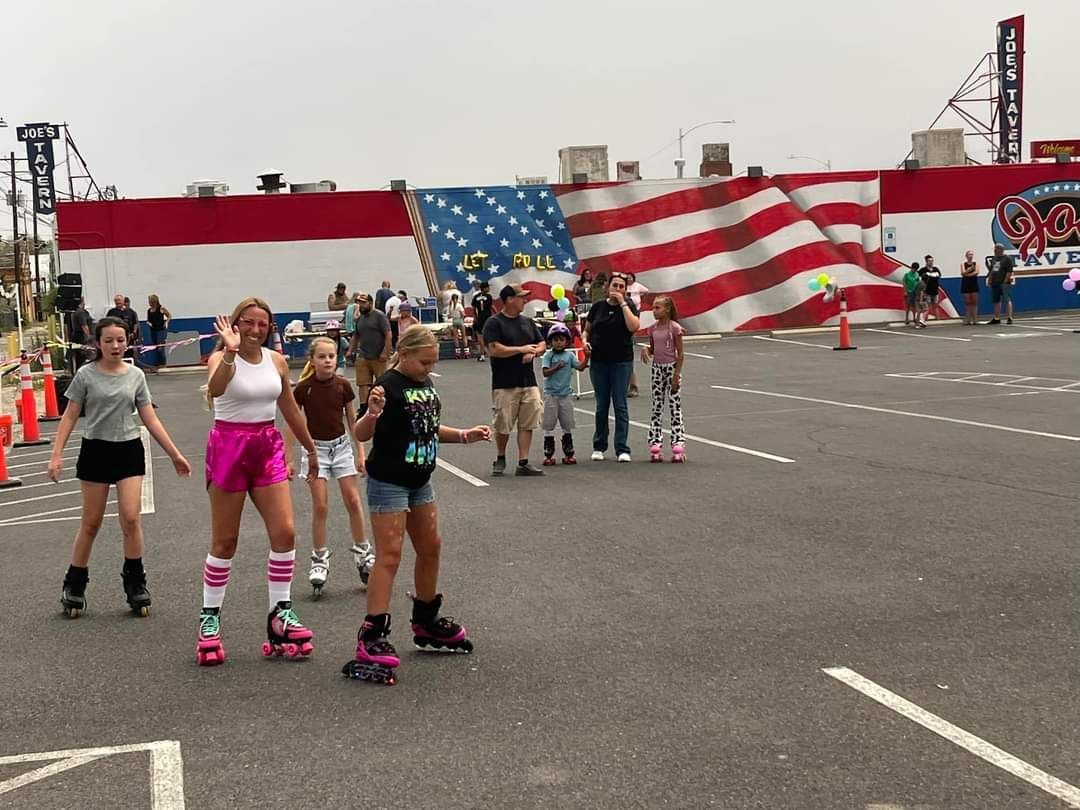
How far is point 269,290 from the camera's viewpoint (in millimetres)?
34062

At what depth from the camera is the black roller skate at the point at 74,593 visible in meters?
7.56

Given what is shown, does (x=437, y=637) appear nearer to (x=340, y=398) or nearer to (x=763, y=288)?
(x=340, y=398)

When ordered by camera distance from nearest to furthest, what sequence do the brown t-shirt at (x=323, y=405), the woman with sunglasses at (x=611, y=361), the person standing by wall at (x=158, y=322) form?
the brown t-shirt at (x=323, y=405) < the woman with sunglasses at (x=611, y=361) < the person standing by wall at (x=158, y=322)

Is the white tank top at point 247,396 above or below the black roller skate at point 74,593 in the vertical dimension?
above

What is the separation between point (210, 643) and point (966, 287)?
32320mm

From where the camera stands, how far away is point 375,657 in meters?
5.97

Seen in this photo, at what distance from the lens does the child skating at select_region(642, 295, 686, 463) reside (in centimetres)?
1325

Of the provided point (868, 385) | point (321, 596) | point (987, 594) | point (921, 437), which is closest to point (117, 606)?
point (321, 596)

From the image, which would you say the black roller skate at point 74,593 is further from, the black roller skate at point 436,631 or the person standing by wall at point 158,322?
the person standing by wall at point 158,322

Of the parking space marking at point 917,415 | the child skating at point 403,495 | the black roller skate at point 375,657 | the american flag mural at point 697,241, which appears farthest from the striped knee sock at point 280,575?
the american flag mural at point 697,241

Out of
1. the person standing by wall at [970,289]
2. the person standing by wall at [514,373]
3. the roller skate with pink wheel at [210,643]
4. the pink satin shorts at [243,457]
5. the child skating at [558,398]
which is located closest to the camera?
the roller skate with pink wheel at [210,643]

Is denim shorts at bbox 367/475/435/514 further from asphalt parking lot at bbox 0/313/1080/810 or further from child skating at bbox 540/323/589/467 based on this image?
child skating at bbox 540/323/589/467

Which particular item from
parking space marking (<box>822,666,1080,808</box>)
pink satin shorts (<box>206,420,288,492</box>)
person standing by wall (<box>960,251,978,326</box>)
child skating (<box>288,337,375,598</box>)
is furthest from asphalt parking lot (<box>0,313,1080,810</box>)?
person standing by wall (<box>960,251,978,326</box>)

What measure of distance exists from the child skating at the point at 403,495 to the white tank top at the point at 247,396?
0.50 metres
